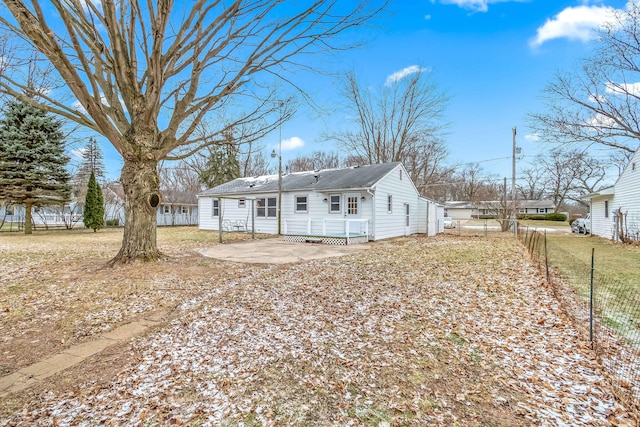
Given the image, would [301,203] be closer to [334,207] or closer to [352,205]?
[334,207]

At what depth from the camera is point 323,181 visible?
1689cm

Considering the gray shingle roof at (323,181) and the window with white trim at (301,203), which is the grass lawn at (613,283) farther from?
the window with white trim at (301,203)

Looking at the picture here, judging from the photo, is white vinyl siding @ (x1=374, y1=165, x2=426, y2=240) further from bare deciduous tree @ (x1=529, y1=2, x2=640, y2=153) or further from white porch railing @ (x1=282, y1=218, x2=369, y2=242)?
bare deciduous tree @ (x1=529, y1=2, x2=640, y2=153)

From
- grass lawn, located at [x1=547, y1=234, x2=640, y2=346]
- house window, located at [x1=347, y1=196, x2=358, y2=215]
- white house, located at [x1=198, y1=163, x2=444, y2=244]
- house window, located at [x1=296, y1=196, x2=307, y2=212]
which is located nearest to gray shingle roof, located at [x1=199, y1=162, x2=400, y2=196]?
white house, located at [x1=198, y1=163, x2=444, y2=244]

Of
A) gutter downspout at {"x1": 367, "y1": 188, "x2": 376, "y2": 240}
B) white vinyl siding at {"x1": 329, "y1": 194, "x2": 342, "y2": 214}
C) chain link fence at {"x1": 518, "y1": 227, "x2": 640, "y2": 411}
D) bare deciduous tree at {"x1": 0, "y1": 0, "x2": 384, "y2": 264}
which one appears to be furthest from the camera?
white vinyl siding at {"x1": 329, "y1": 194, "x2": 342, "y2": 214}

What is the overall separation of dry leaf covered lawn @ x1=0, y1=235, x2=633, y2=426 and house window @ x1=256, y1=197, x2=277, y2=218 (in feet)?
37.0

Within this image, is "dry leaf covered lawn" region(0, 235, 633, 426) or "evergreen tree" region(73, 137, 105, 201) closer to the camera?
"dry leaf covered lawn" region(0, 235, 633, 426)

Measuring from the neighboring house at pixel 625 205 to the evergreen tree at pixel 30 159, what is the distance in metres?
28.6

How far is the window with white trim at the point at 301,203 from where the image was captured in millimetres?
16578

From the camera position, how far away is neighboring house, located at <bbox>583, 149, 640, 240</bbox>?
46.4 ft

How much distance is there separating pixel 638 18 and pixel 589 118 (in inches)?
182

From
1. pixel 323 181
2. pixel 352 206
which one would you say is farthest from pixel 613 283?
pixel 323 181

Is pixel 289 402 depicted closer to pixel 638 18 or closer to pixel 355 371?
pixel 355 371

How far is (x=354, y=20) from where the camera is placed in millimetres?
8062
